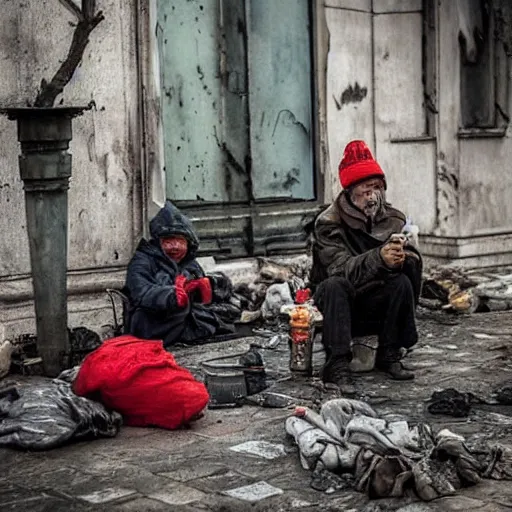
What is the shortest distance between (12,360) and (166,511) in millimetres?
3143

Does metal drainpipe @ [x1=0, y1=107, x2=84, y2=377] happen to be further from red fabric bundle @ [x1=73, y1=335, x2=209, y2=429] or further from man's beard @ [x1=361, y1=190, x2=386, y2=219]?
man's beard @ [x1=361, y1=190, x2=386, y2=219]

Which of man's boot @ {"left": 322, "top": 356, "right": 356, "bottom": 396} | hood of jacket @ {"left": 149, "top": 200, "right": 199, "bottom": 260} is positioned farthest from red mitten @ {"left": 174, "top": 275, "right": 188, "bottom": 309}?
man's boot @ {"left": 322, "top": 356, "right": 356, "bottom": 396}

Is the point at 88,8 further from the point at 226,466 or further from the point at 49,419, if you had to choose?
the point at 226,466

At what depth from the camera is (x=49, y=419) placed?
627cm

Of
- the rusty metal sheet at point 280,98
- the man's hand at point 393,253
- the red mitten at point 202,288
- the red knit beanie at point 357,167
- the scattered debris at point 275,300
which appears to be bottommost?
the scattered debris at point 275,300

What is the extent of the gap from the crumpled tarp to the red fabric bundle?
4.1 inches

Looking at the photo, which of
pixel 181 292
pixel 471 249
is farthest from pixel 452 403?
pixel 471 249

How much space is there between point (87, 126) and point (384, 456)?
4205 millimetres

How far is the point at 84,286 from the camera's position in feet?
29.0

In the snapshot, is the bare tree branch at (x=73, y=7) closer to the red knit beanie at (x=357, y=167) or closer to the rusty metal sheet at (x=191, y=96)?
the rusty metal sheet at (x=191, y=96)

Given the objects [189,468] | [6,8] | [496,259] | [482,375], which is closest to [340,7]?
[496,259]

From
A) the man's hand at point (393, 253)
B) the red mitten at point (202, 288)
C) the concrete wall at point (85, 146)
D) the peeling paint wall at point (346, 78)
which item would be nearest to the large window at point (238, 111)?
the peeling paint wall at point (346, 78)

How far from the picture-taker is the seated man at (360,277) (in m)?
7.47

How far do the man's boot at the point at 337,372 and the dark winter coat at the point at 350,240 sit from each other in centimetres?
48
